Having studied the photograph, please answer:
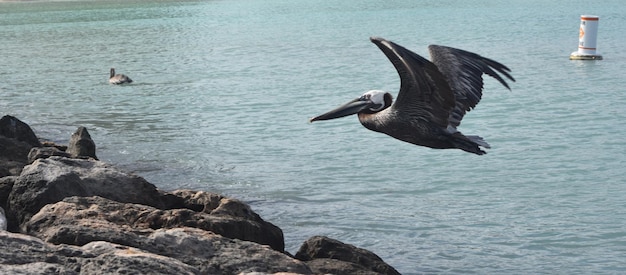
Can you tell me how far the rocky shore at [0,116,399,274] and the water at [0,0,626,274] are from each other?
1.78 m

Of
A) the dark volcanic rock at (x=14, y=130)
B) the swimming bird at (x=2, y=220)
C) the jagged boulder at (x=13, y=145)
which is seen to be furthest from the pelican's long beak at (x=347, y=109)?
the dark volcanic rock at (x=14, y=130)

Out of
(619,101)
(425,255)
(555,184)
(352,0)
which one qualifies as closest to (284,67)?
(619,101)

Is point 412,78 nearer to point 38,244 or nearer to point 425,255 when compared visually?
point 425,255

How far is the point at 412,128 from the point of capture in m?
8.09

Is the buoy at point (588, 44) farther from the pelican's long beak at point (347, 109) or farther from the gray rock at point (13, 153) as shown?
the gray rock at point (13, 153)

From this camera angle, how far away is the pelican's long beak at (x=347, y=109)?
8227 mm

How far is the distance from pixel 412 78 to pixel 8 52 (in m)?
27.0

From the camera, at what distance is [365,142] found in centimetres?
1434

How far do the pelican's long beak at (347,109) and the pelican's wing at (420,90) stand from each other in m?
0.37

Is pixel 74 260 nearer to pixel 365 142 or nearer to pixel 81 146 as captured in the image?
pixel 81 146

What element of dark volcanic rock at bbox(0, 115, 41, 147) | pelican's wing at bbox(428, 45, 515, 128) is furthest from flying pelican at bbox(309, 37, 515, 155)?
dark volcanic rock at bbox(0, 115, 41, 147)

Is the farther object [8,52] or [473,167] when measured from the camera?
[8,52]

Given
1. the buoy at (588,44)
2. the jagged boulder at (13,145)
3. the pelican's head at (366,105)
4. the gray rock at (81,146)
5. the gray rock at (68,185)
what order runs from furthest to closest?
the buoy at (588,44), the gray rock at (81,146), the jagged boulder at (13,145), the pelican's head at (366,105), the gray rock at (68,185)

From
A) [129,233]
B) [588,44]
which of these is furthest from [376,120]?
[588,44]
